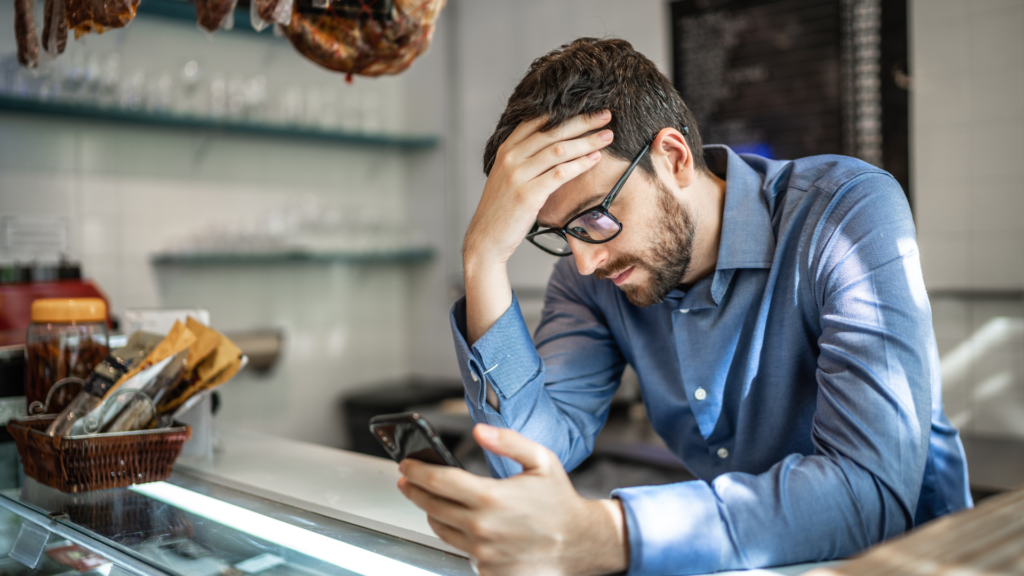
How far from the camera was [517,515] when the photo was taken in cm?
65

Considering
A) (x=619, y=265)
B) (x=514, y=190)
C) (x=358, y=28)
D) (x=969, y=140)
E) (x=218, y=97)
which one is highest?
(x=218, y=97)

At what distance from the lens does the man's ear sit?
3.56ft

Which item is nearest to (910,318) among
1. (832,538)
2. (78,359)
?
(832,538)

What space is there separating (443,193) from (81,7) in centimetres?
255

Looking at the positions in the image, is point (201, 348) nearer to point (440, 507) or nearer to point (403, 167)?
point (440, 507)

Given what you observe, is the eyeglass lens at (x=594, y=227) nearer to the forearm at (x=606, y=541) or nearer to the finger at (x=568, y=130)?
the finger at (x=568, y=130)

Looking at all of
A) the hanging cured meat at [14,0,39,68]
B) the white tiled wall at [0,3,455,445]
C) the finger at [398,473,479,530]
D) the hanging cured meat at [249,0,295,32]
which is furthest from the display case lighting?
the white tiled wall at [0,3,455,445]

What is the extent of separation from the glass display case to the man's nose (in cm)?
47

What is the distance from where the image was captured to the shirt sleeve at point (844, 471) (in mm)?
743

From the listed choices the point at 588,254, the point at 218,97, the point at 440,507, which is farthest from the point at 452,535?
the point at 218,97

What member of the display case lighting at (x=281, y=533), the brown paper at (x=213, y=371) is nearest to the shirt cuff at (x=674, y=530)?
the display case lighting at (x=281, y=533)

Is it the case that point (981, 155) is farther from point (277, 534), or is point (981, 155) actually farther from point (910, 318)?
point (277, 534)

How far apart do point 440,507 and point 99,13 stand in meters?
1.05

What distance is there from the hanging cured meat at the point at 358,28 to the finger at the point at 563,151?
20.3 inches
